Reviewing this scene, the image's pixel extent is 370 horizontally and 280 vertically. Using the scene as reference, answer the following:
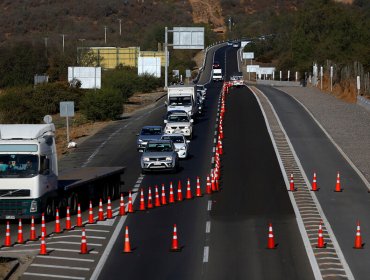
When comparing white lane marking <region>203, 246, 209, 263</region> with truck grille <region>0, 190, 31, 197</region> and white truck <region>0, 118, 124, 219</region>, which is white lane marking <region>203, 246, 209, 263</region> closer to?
white truck <region>0, 118, 124, 219</region>

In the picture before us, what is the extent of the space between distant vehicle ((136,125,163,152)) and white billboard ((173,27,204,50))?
55.6m

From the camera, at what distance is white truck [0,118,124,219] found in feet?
89.7

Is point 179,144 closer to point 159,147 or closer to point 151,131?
point 159,147

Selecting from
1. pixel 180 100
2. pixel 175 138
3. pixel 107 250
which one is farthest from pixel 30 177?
pixel 180 100

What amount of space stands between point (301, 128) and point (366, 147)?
29.7 feet

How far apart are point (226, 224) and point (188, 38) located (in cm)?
8012

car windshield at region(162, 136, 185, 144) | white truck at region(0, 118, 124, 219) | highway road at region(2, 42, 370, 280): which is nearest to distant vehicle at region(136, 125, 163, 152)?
highway road at region(2, 42, 370, 280)

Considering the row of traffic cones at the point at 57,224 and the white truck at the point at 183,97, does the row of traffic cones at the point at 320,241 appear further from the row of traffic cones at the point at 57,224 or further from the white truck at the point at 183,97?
the white truck at the point at 183,97

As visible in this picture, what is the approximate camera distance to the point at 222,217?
29422mm

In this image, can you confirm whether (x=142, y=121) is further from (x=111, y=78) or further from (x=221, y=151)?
(x=111, y=78)

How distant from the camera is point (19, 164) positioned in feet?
91.7

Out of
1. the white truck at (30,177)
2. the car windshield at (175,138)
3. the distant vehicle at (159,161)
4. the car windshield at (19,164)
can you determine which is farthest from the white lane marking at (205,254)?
the car windshield at (175,138)

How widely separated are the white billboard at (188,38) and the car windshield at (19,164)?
79377mm

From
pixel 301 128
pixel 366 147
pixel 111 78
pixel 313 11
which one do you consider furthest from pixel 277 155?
pixel 313 11
